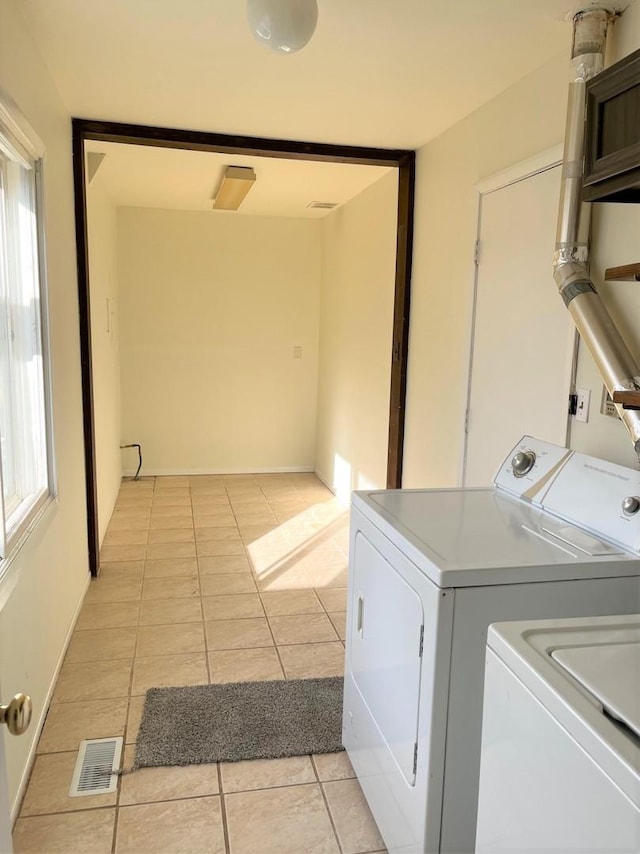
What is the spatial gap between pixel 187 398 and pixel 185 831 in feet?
14.4

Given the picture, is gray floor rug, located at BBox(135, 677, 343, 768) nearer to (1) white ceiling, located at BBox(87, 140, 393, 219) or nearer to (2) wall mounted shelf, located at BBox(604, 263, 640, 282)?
(2) wall mounted shelf, located at BBox(604, 263, 640, 282)

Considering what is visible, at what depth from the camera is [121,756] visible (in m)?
2.04

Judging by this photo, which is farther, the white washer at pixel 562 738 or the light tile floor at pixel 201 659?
the light tile floor at pixel 201 659

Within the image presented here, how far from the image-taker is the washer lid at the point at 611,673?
86 centimetres

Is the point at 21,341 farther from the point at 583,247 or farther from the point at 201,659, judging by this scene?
the point at 583,247

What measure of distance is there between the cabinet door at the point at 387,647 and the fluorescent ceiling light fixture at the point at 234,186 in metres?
3.00

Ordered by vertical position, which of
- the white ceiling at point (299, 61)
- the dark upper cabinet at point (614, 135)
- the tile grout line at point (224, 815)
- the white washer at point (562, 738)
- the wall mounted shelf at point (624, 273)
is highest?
the white ceiling at point (299, 61)

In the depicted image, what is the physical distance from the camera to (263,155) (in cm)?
A: 336

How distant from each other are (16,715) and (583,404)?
6.15ft

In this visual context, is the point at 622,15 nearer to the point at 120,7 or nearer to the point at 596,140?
the point at 596,140

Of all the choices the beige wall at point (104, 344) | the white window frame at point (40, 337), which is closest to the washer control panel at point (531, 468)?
the white window frame at point (40, 337)

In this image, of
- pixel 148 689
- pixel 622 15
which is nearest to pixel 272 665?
pixel 148 689

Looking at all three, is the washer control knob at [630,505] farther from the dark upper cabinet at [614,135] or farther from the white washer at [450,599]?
the dark upper cabinet at [614,135]

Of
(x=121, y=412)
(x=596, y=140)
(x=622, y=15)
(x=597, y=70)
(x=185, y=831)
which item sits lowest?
(x=185, y=831)
